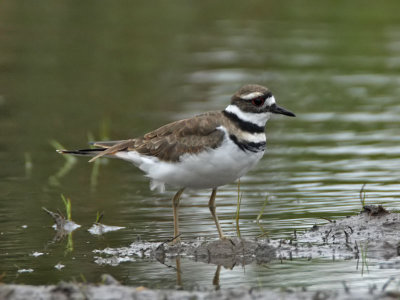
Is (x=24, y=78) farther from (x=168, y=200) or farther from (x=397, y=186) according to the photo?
(x=397, y=186)

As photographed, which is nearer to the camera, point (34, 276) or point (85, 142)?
point (34, 276)

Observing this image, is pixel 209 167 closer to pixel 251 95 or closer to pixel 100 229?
pixel 251 95

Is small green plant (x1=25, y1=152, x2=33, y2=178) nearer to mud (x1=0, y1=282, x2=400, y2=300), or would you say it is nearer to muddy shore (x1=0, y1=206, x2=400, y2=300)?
muddy shore (x1=0, y1=206, x2=400, y2=300)

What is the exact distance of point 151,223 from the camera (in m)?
9.17

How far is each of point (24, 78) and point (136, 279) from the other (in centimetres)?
1179

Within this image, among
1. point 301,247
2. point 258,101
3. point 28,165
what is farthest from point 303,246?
point 28,165

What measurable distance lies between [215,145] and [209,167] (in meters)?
0.21

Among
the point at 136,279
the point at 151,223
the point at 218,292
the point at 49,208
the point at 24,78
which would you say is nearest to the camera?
the point at 218,292

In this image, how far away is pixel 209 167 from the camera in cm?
772

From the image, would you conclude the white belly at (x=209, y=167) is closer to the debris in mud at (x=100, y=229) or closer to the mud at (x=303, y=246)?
the mud at (x=303, y=246)

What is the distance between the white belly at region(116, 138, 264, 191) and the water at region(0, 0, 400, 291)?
75 cm

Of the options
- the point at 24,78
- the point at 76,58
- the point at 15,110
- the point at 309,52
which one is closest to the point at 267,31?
the point at 309,52

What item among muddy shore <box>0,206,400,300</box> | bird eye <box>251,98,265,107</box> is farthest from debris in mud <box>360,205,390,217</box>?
bird eye <box>251,98,265,107</box>

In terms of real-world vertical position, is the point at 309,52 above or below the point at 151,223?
above
